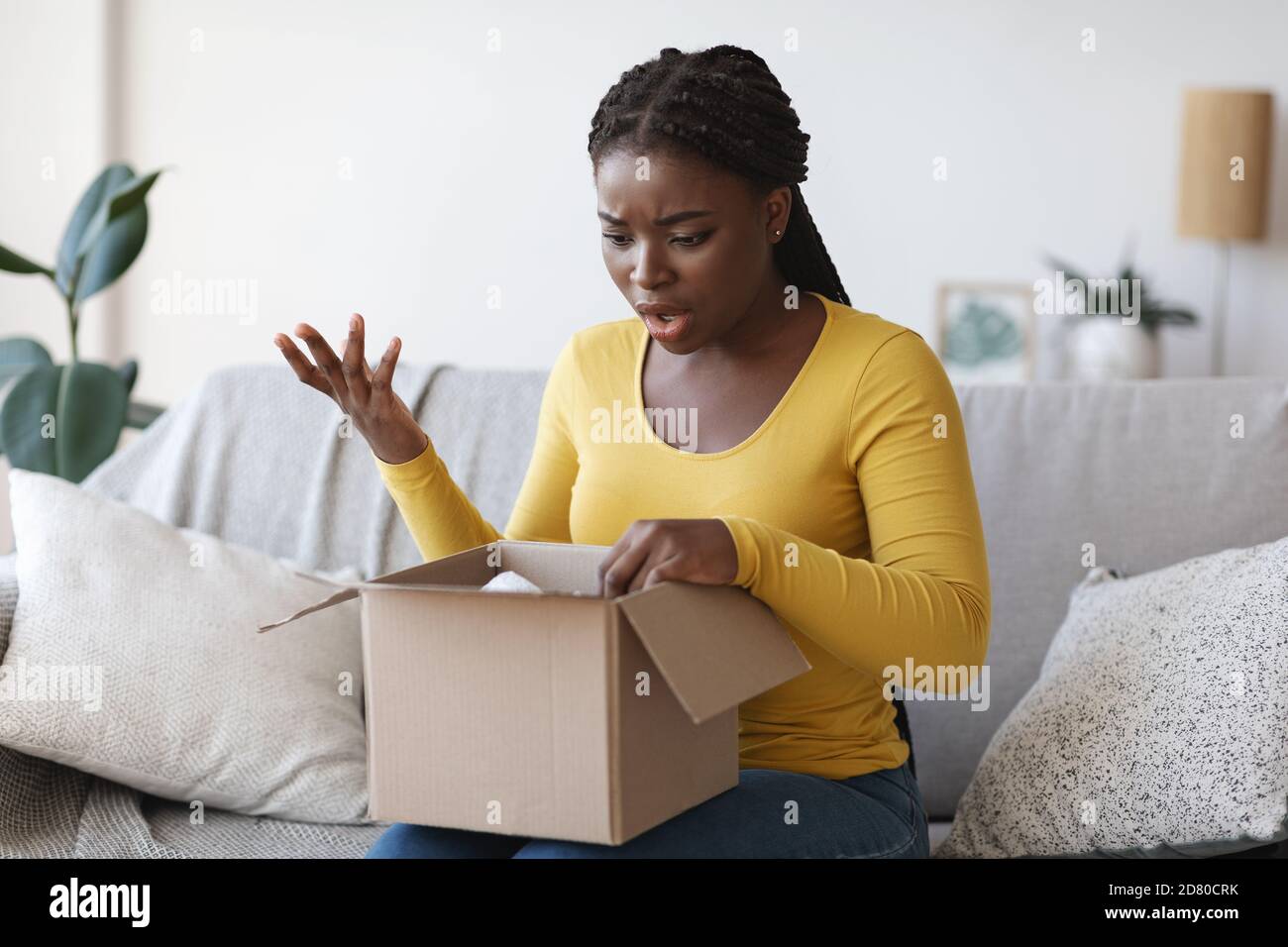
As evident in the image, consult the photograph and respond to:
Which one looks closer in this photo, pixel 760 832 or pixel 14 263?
pixel 760 832

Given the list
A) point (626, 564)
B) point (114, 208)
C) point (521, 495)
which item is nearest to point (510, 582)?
point (626, 564)

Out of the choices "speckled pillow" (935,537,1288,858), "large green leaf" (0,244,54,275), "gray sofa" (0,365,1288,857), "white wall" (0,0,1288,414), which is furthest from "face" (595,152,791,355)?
"white wall" (0,0,1288,414)

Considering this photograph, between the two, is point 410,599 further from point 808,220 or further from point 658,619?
point 808,220

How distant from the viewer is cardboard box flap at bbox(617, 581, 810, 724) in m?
0.92

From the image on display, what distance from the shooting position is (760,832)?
107 cm

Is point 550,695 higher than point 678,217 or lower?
lower

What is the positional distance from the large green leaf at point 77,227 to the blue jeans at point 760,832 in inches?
61.8

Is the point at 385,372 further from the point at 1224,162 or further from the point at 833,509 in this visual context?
the point at 1224,162

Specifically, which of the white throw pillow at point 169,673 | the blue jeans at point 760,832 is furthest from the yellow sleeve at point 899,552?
the white throw pillow at point 169,673

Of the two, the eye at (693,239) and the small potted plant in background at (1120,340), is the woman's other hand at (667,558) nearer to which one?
the eye at (693,239)

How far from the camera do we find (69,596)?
1.52 m

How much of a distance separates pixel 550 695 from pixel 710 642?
126mm
